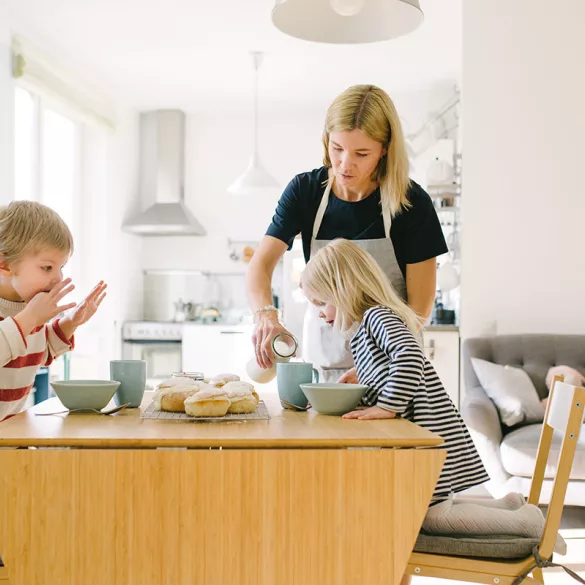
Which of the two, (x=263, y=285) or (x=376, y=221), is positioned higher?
(x=376, y=221)

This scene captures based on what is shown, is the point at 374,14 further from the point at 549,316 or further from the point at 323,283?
the point at 549,316

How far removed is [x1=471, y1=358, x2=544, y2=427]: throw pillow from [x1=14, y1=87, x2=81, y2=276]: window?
3.22m

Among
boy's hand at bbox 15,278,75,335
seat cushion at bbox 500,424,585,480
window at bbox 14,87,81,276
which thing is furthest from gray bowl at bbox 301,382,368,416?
window at bbox 14,87,81,276

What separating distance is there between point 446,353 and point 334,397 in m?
2.94

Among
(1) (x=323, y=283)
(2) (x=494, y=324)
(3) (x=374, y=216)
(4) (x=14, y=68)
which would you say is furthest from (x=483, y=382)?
(4) (x=14, y=68)

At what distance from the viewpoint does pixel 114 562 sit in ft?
3.79

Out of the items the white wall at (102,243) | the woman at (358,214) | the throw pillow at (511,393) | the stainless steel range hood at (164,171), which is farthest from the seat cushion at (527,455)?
the stainless steel range hood at (164,171)

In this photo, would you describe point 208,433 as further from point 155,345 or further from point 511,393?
point 155,345

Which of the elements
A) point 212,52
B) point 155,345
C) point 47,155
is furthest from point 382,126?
point 155,345

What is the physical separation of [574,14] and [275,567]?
3.84 meters

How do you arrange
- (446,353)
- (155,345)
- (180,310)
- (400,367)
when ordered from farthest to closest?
(180,310)
(155,345)
(446,353)
(400,367)

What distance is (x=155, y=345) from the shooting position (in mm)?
6488

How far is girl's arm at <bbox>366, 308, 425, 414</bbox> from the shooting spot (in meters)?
1.43

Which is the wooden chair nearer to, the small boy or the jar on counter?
the jar on counter
